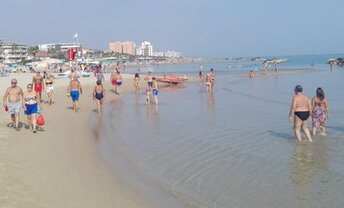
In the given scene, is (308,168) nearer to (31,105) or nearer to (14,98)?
(31,105)

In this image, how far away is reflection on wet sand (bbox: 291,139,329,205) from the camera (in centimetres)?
629

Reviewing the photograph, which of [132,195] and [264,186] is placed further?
[264,186]

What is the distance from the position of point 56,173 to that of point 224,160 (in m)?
3.24

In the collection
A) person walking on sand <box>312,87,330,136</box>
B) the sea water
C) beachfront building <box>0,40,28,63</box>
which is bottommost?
the sea water

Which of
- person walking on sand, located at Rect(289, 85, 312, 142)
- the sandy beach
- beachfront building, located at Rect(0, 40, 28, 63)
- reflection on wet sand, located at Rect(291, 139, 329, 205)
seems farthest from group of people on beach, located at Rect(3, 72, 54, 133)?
beachfront building, located at Rect(0, 40, 28, 63)

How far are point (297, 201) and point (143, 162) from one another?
3360mm

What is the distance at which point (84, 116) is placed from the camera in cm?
1509

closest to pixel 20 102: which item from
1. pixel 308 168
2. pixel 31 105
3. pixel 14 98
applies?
pixel 14 98

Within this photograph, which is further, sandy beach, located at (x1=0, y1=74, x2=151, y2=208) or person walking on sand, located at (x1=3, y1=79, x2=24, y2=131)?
person walking on sand, located at (x1=3, y1=79, x2=24, y2=131)

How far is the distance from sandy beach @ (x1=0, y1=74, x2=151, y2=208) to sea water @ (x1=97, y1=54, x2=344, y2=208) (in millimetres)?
385

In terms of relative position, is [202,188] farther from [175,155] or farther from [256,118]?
[256,118]

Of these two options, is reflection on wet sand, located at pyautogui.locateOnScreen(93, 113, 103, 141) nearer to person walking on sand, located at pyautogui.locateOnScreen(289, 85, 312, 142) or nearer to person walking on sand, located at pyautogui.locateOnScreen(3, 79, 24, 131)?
person walking on sand, located at pyautogui.locateOnScreen(3, 79, 24, 131)

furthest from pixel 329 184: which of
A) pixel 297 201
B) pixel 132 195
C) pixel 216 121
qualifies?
pixel 216 121

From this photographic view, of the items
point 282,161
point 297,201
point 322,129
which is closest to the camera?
point 297,201
